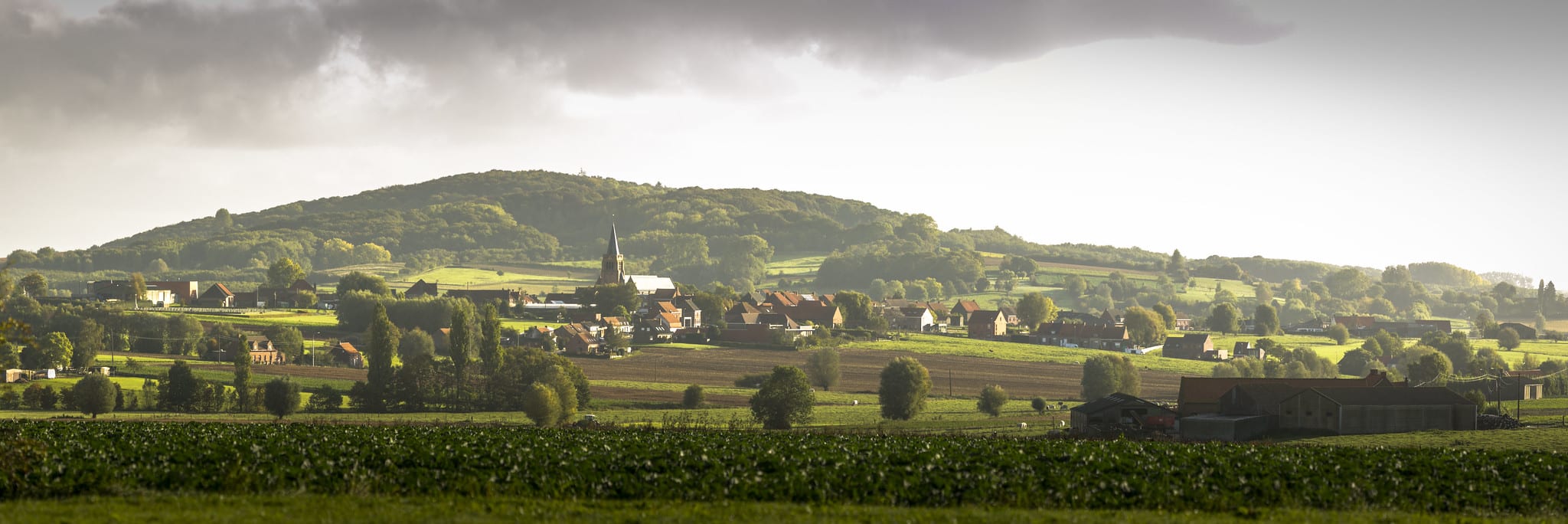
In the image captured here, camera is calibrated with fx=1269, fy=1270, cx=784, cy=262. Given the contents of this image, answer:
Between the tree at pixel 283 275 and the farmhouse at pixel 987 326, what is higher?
the tree at pixel 283 275

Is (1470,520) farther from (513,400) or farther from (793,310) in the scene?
(793,310)

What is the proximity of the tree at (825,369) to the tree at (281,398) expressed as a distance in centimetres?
4363

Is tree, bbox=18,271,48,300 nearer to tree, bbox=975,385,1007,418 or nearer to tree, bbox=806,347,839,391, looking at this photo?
tree, bbox=806,347,839,391

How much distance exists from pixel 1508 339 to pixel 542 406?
134670 millimetres

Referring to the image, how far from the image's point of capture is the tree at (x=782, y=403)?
259 ft

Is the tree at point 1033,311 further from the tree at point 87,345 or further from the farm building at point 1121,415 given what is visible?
the tree at point 87,345

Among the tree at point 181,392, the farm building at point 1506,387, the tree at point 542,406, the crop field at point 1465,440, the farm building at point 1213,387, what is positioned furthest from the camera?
the farm building at point 1506,387

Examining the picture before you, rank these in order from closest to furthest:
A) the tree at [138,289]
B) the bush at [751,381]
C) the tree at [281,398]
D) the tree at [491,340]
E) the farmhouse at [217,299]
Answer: the tree at [281,398] < the tree at [491,340] < the bush at [751,381] < the tree at [138,289] < the farmhouse at [217,299]

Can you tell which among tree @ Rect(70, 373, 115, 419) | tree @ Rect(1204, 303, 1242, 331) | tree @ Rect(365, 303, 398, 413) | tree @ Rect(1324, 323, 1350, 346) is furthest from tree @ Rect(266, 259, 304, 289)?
tree @ Rect(1324, 323, 1350, 346)

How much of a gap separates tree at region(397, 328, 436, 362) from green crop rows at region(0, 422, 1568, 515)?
84.0 meters

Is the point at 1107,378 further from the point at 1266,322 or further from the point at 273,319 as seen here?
the point at 273,319

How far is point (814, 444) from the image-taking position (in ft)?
127

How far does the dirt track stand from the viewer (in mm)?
109188

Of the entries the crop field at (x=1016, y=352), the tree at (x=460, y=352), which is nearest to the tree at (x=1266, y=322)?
the crop field at (x=1016, y=352)
